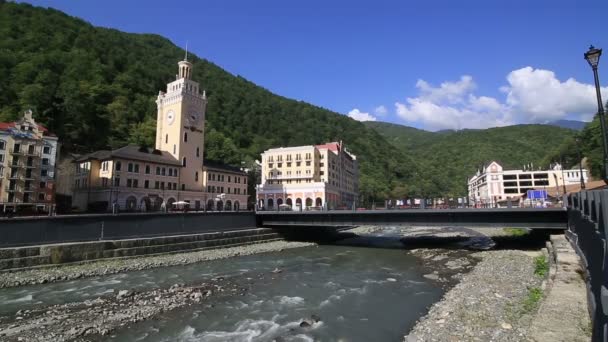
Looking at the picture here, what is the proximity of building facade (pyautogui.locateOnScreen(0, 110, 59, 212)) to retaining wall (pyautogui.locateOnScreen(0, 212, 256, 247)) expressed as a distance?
63.8 feet

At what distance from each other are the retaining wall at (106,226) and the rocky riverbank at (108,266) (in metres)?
4.09

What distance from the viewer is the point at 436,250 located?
41906 mm

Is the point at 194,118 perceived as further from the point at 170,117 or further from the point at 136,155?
the point at 136,155

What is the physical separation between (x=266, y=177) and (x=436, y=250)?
62.7m

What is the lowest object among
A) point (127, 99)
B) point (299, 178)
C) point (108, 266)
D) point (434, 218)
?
point (108, 266)

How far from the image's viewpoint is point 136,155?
57812mm

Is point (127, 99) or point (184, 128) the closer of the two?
point (184, 128)

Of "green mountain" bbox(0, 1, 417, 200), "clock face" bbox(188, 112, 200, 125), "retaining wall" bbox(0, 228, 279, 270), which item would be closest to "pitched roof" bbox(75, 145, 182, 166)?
"clock face" bbox(188, 112, 200, 125)

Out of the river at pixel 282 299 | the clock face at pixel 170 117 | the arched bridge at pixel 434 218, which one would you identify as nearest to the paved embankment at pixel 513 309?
the river at pixel 282 299

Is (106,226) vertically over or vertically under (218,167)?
under

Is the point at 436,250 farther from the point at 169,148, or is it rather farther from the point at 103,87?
the point at 103,87

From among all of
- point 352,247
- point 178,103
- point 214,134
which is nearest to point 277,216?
point 352,247

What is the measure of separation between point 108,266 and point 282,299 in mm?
17960

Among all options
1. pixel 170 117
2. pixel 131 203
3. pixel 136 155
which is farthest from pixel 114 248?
pixel 170 117
